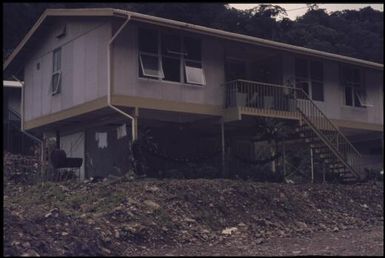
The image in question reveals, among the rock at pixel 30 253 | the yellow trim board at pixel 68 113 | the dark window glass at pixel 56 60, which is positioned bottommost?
the rock at pixel 30 253

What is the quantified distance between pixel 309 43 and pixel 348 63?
4.22 metres

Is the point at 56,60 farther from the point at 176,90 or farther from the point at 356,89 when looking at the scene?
the point at 356,89

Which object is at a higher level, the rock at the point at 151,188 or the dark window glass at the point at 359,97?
the dark window glass at the point at 359,97

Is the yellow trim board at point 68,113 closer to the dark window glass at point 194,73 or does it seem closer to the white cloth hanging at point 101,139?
the white cloth hanging at point 101,139

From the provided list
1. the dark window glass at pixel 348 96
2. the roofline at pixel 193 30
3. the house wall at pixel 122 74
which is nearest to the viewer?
the roofline at pixel 193 30

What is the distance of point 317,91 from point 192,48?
534 centimetres

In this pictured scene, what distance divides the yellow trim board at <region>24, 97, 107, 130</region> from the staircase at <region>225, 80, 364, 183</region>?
3988mm

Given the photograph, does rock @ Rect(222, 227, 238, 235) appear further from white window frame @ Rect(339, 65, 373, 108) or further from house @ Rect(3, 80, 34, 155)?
house @ Rect(3, 80, 34, 155)

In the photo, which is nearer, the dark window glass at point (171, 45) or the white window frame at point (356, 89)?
the dark window glass at point (171, 45)

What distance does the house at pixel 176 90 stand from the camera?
17.7 meters

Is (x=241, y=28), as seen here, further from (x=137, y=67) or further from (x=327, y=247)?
(x=327, y=247)

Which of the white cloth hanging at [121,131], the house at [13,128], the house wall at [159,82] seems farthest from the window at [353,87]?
the house at [13,128]

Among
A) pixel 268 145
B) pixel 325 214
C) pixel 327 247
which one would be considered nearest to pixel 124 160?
pixel 268 145

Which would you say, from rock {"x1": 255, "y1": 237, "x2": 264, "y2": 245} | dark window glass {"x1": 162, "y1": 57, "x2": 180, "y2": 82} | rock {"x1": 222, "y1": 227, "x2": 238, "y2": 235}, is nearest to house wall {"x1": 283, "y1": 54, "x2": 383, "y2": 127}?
dark window glass {"x1": 162, "y1": 57, "x2": 180, "y2": 82}
